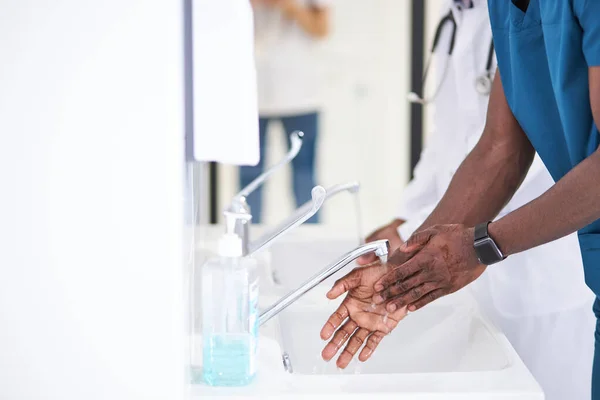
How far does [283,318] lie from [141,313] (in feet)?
1.95

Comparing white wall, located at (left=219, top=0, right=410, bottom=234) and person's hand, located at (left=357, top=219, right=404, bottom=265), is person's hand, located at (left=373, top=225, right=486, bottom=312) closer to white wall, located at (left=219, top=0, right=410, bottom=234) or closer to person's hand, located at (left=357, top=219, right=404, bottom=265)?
person's hand, located at (left=357, top=219, right=404, bottom=265)

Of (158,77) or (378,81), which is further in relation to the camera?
(378,81)

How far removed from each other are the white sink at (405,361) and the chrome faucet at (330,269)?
6 centimetres

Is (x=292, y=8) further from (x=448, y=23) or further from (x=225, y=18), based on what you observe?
(x=225, y=18)

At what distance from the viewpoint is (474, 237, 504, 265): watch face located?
1.03 meters

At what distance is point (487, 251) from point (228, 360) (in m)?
0.37

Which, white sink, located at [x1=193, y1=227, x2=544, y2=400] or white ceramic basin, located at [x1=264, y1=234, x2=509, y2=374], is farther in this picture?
white ceramic basin, located at [x1=264, y1=234, x2=509, y2=374]

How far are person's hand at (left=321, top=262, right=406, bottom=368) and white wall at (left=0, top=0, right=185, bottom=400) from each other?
361 millimetres

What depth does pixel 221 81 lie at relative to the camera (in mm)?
824

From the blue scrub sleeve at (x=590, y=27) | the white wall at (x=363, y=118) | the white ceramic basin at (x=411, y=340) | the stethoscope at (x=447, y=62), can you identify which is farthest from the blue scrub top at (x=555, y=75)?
the white wall at (x=363, y=118)

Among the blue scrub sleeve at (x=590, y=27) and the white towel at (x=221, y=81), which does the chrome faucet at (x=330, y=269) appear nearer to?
the white towel at (x=221, y=81)

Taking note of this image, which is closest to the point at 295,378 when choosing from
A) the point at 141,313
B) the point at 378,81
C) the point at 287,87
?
the point at 141,313

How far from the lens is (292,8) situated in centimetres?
421

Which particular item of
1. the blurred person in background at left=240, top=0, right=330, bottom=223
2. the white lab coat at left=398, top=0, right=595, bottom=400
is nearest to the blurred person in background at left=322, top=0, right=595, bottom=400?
the white lab coat at left=398, top=0, right=595, bottom=400
